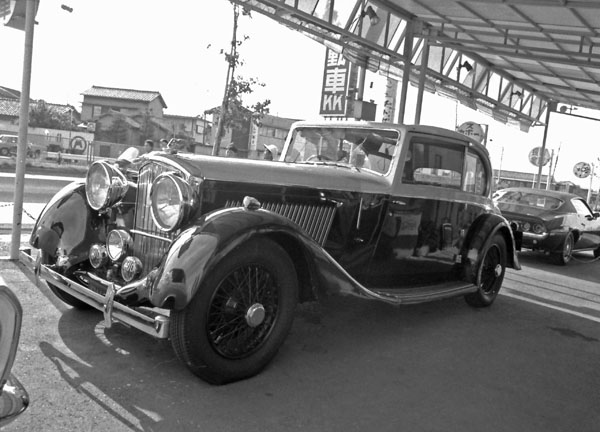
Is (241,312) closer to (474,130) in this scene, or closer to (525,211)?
(525,211)

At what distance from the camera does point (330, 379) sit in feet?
10.9

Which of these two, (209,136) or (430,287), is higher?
(209,136)

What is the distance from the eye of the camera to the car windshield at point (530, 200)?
991cm

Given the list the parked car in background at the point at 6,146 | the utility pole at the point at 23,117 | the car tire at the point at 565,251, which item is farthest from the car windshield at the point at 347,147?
the parked car in background at the point at 6,146

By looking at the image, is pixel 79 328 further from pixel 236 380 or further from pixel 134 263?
pixel 236 380

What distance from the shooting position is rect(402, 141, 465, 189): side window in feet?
14.9

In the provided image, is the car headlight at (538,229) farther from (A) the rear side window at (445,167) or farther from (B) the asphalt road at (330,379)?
(B) the asphalt road at (330,379)

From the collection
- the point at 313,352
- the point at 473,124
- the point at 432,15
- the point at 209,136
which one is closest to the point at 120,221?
the point at 313,352

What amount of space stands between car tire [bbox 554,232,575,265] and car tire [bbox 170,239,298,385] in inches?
306

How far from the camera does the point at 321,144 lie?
4.90 metres

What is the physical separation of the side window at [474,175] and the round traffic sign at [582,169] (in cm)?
1599

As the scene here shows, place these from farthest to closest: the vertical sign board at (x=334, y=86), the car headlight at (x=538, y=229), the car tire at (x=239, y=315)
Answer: the vertical sign board at (x=334, y=86), the car headlight at (x=538, y=229), the car tire at (x=239, y=315)

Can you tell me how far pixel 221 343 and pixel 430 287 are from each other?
2366 millimetres

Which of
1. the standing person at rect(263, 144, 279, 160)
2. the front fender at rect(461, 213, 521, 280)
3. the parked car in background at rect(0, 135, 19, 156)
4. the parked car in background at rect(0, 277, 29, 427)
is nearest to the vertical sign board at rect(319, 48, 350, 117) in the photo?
the standing person at rect(263, 144, 279, 160)
